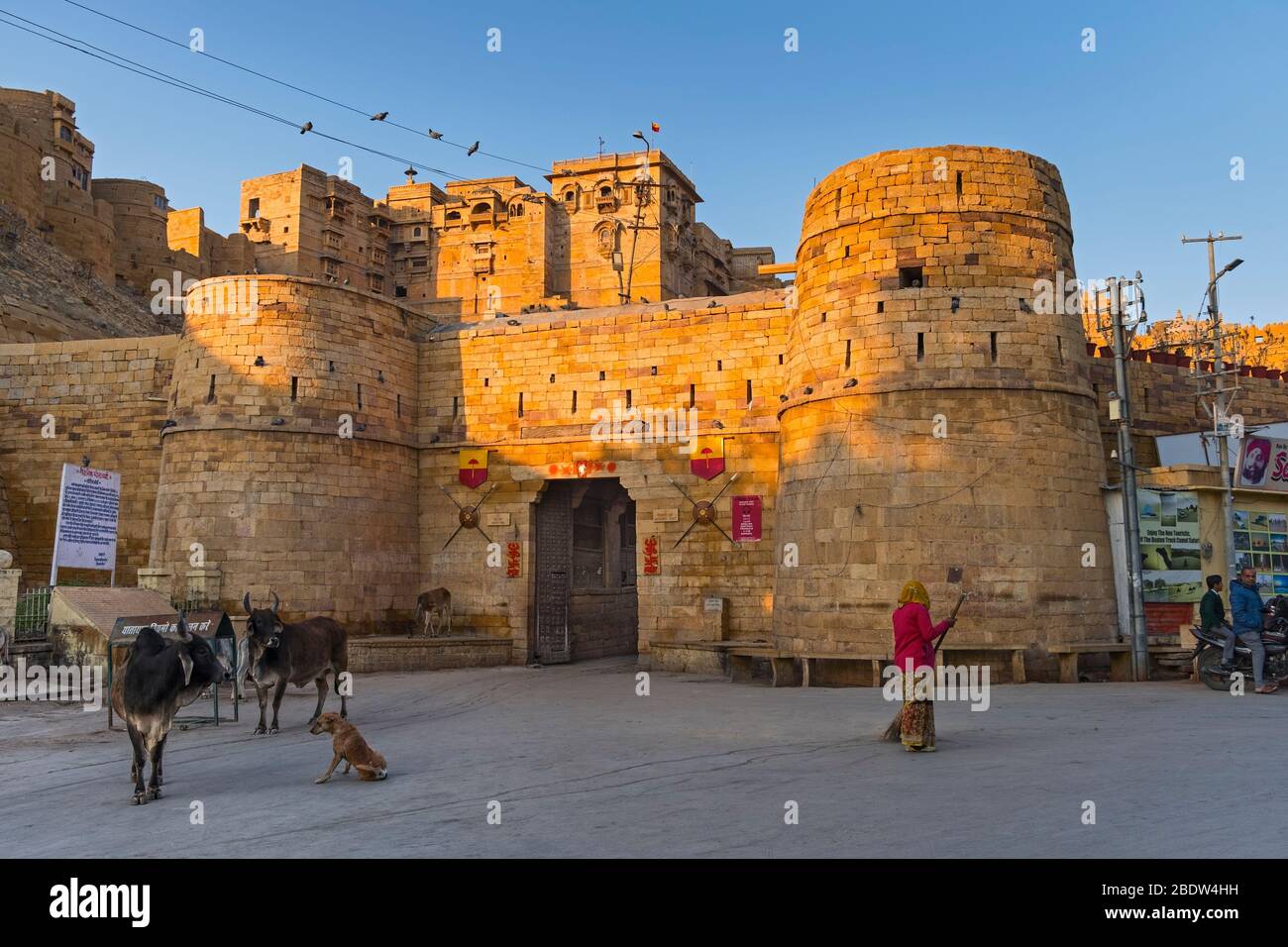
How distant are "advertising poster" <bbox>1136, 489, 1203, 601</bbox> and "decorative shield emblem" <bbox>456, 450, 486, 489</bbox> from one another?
Answer: 13360 millimetres

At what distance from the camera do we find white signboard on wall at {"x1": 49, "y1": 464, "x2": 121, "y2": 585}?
1614 centimetres

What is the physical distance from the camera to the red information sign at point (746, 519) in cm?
1989

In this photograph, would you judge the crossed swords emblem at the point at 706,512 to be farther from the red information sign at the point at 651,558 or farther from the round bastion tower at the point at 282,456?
the round bastion tower at the point at 282,456

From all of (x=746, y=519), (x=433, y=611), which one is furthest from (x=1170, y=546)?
(x=433, y=611)

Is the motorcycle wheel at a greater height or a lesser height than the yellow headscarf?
lesser

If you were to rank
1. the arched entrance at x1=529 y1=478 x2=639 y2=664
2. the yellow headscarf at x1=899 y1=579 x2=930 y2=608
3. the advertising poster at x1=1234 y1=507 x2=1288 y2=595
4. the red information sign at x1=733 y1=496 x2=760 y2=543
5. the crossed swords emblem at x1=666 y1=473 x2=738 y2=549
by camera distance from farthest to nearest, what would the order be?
the arched entrance at x1=529 y1=478 x2=639 y2=664
the crossed swords emblem at x1=666 y1=473 x2=738 y2=549
the red information sign at x1=733 y1=496 x2=760 y2=543
the advertising poster at x1=1234 y1=507 x2=1288 y2=595
the yellow headscarf at x1=899 y1=579 x2=930 y2=608

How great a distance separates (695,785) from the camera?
7480 millimetres

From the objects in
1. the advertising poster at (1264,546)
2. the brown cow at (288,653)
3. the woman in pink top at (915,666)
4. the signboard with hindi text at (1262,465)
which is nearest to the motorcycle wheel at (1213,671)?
the advertising poster at (1264,546)

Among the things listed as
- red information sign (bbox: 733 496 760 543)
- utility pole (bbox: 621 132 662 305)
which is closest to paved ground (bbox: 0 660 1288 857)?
red information sign (bbox: 733 496 760 543)

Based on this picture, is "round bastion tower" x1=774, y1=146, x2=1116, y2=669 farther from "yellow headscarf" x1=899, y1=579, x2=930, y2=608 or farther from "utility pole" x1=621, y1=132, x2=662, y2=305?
"utility pole" x1=621, y1=132, x2=662, y2=305

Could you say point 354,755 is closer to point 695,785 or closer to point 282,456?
point 695,785

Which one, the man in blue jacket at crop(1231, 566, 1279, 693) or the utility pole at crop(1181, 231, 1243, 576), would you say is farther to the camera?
the utility pole at crop(1181, 231, 1243, 576)
